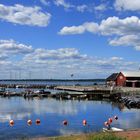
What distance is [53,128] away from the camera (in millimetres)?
52875

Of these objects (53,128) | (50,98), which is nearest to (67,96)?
(50,98)

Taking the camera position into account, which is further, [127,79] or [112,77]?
[112,77]

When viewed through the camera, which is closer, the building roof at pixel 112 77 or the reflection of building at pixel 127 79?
the reflection of building at pixel 127 79

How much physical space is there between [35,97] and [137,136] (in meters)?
95.4

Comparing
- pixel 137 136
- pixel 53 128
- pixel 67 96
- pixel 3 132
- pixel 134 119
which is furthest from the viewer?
pixel 67 96

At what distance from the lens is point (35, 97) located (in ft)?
419

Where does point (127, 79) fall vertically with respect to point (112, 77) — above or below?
below

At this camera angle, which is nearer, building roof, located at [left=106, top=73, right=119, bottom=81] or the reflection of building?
the reflection of building

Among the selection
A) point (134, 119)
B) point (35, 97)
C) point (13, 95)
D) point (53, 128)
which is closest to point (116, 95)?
point (35, 97)

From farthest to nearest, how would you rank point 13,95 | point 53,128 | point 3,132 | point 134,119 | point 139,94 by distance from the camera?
point 13,95 → point 139,94 → point 134,119 → point 53,128 → point 3,132

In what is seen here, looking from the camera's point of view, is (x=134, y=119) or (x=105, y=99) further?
(x=105, y=99)

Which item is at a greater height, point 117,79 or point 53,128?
point 117,79

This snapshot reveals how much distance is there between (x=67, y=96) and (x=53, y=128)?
233 feet

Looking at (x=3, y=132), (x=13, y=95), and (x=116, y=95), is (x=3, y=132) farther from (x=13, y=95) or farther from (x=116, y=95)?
(x=13, y=95)
